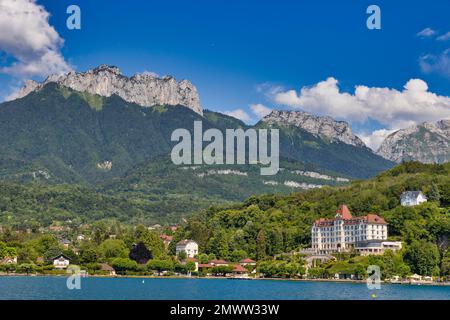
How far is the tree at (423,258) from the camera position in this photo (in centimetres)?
8719

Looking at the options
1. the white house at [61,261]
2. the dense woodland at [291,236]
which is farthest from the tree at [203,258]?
the white house at [61,261]

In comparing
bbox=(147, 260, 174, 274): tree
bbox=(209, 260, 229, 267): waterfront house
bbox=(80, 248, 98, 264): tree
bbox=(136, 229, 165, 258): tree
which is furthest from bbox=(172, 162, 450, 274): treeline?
bbox=(80, 248, 98, 264): tree

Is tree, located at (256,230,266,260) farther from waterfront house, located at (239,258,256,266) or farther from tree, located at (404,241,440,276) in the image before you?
tree, located at (404,241,440,276)

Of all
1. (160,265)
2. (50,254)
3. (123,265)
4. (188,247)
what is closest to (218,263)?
(160,265)

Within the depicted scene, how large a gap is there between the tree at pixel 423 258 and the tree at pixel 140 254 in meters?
42.3

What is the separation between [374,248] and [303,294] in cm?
3833

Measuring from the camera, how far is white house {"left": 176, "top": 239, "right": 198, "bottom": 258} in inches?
4523

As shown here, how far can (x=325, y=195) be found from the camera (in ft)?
418

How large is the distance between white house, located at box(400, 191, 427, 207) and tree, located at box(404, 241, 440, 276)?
18327 mm

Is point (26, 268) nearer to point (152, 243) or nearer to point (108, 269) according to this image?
point (108, 269)
